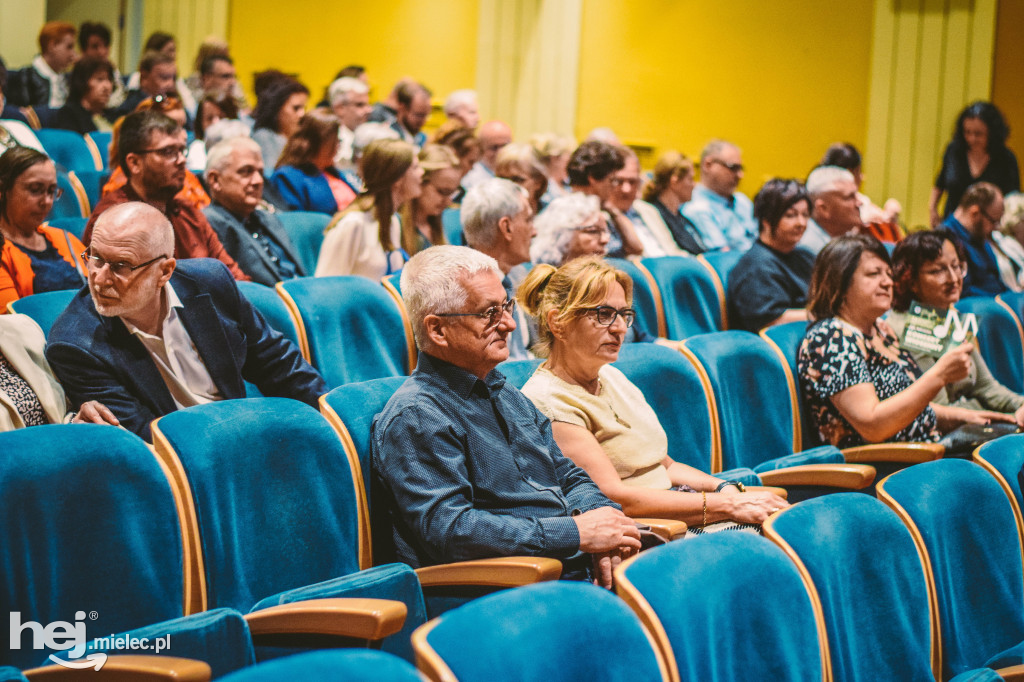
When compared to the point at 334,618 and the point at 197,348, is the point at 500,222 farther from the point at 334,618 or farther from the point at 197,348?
the point at 334,618

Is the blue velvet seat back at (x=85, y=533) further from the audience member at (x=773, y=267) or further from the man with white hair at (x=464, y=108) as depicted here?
the man with white hair at (x=464, y=108)

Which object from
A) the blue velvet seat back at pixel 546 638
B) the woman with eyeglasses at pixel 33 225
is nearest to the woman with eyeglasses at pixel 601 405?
the blue velvet seat back at pixel 546 638

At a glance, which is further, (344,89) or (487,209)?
(344,89)

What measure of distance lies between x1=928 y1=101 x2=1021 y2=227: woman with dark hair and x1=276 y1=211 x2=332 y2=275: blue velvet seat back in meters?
3.72

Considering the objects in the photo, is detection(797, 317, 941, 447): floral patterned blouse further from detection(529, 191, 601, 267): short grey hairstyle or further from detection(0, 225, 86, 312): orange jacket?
detection(0, 225, 86, 312): orange jacket

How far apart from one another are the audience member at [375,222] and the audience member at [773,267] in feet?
4.00

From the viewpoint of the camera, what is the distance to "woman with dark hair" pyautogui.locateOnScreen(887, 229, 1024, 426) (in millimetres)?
3189

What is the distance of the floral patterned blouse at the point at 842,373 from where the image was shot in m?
2.71

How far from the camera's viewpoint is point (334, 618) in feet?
4.45

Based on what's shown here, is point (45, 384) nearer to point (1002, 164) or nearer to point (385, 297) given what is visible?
point (385, 297)

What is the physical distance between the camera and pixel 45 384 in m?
1.93

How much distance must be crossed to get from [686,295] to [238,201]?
A: 1567 mm

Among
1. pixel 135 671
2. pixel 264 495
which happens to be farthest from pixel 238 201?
pixel 135 671

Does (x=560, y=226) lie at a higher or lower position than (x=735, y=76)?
lower
